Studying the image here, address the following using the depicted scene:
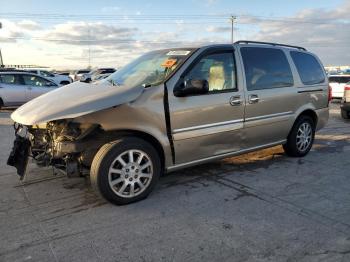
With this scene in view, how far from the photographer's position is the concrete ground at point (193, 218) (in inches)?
129

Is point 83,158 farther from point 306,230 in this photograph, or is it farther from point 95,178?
point 306,230

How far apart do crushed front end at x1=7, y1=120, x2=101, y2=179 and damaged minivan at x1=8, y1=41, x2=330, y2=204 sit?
11 millimetres

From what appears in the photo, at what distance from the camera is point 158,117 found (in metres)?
4.48

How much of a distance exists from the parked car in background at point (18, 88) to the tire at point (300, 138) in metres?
11.1

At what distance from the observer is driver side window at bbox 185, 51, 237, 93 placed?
16.0 ft

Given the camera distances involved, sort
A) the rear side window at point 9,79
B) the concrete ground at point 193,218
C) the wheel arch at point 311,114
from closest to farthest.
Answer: the concrete ground at point 193,218 → the wheel arch at point 311,114 → the rear side window at point 9,79

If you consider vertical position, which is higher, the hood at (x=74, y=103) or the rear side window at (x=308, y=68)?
the rear side window at (x=308, y=68)

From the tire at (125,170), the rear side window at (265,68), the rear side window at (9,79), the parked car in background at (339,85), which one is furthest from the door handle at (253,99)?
the parked car in background at (339,85)

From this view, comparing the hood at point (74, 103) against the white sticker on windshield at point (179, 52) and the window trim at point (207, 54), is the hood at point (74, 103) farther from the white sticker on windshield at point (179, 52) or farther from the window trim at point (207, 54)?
the white sticker on windshield at point (179, 52)

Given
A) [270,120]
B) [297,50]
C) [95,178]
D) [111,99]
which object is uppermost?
[297,50]

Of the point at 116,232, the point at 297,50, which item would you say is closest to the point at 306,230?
the point at 116,232

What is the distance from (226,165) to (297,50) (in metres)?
2.34

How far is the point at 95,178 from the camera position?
414 centimetres

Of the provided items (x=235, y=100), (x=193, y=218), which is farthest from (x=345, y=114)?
(x=193, y=218)
